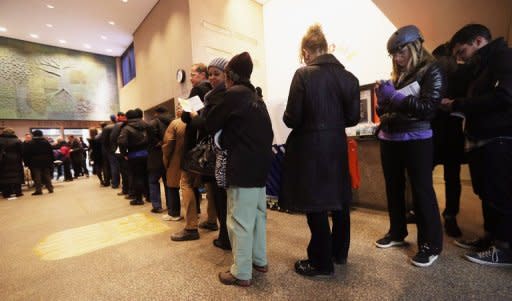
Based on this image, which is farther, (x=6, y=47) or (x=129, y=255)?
(x=6, y=47)

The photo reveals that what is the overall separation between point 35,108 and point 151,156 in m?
9.55

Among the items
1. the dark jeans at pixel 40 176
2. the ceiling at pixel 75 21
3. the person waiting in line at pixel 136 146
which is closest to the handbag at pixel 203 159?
the person waiting in line at pixel 136 146

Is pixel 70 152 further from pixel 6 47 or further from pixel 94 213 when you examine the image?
pixel 94 213

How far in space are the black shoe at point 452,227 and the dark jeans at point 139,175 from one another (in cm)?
387

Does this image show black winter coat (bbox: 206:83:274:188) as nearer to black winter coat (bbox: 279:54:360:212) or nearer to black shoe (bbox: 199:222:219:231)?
black winter coat (bbox: 279:54:360:212)

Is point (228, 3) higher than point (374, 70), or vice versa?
point (228, 3)

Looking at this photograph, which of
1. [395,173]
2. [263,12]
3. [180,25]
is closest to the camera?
[395,173]

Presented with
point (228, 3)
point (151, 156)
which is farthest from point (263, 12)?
point (151, 156)

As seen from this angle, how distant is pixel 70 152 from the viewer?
8.77 meters

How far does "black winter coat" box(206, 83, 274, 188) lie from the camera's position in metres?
1.52

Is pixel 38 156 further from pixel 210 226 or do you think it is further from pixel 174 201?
pixel 210 226

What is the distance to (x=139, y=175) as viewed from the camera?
161 inches

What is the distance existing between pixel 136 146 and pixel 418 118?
11.9ft

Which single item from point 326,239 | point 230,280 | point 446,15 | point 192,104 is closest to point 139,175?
point 192,104
